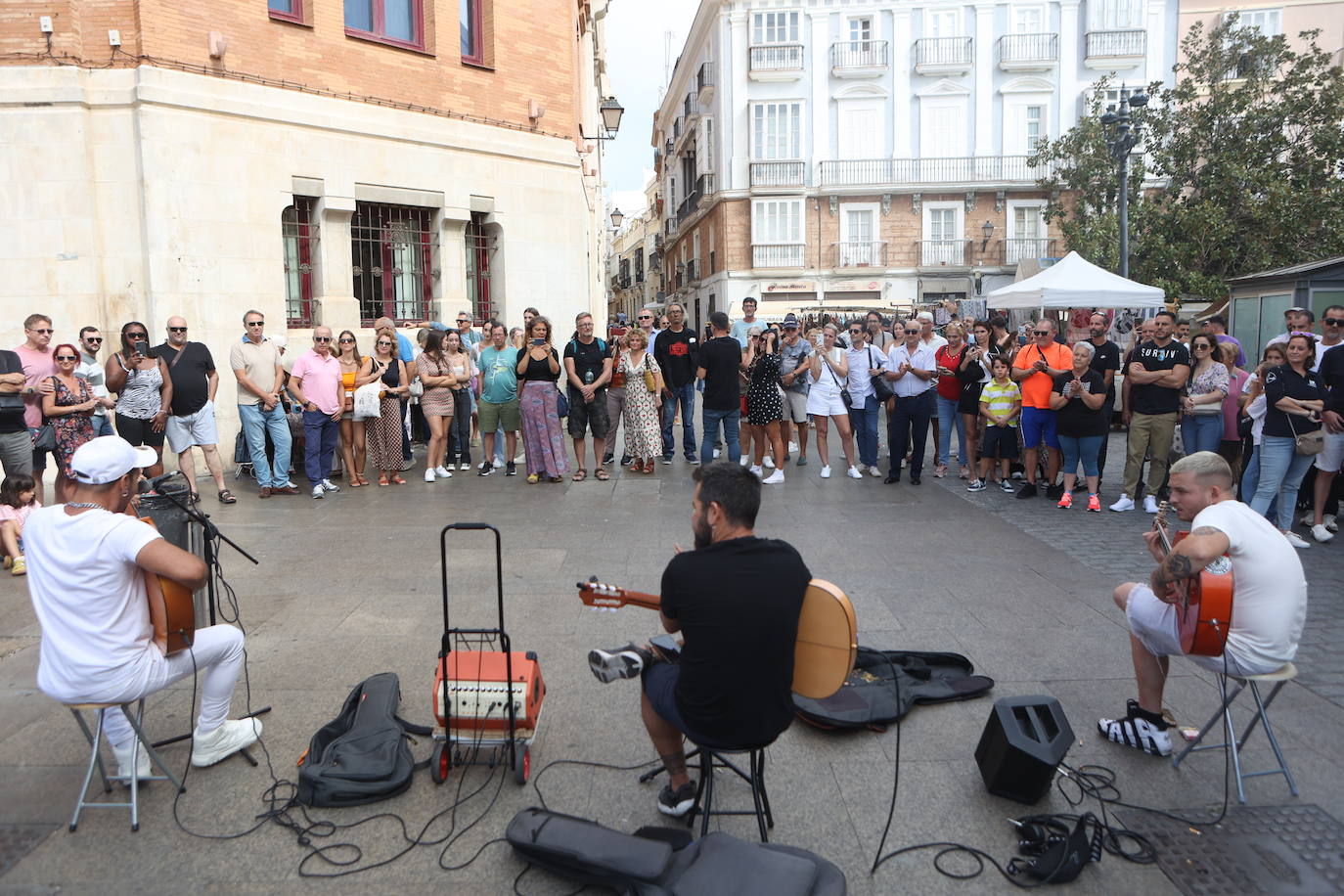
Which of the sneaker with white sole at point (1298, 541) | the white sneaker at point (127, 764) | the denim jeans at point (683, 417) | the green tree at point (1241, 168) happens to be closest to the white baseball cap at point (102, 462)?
the white sneaker at point (127, 764)

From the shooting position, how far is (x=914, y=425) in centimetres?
1107

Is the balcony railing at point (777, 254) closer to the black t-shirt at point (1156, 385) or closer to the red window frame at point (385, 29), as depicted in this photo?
the red window frame at point (385, 29)

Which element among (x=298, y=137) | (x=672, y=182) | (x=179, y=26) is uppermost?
(x=672, y=182)

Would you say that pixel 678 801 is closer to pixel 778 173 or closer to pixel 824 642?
pixel 824 642

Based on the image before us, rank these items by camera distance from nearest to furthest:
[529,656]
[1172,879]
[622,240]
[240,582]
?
[1172,879] < [529,656] < [240,582] < [622,240]

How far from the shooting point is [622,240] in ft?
299

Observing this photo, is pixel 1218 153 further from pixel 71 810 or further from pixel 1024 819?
pixel 71 810

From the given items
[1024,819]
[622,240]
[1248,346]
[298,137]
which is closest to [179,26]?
[298,137]

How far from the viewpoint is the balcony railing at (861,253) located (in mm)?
36375

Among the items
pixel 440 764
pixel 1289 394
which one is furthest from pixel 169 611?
pixel 1289 394

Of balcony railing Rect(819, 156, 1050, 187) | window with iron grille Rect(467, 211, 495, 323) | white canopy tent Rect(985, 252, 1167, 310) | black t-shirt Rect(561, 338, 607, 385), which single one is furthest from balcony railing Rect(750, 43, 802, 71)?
black t-shirt Rect(561, 338, 607, 385)

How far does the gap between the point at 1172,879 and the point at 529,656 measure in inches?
103

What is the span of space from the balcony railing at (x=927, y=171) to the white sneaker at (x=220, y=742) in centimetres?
3476

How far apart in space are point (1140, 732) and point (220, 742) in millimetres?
4050
